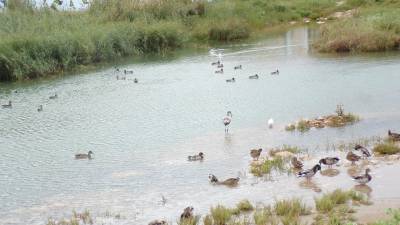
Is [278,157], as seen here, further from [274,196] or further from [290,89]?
[290,89]

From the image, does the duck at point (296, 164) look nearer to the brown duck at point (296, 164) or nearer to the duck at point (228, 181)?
the brown duck at point (296, 164)

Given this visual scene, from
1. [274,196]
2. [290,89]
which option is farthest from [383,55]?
[274,196]

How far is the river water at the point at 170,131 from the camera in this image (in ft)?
41.9

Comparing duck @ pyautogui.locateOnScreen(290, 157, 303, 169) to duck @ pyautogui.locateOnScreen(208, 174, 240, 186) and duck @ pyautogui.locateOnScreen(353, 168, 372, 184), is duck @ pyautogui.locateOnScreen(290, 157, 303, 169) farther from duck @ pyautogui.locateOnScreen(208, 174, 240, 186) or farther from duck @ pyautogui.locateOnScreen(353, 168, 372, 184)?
duck @ pyautogui.locateOnScreen(353, 168, 372, 184)

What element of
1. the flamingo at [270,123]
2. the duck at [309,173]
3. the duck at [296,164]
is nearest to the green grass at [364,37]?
the flamingo at [270,123]

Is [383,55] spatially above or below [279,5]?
below

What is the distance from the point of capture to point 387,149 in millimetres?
14453

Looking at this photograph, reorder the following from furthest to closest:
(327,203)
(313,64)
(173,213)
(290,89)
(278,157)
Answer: (313,64) → (290,89) → (278,157) → (173,213) → (327,203)

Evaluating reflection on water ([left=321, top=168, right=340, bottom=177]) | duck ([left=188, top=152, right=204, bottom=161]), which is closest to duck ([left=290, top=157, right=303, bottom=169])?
reflection on water ([left=321, top=168, right=340, bottom=177])

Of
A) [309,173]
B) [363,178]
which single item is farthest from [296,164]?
[363,178]

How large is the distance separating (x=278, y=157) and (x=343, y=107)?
6.36 metres

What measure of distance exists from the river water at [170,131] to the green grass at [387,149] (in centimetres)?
103

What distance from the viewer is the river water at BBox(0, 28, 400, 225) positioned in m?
12.8

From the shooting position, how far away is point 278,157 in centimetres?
1454
